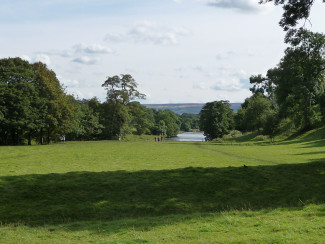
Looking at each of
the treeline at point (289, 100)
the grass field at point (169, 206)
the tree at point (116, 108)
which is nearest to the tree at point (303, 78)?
the treeline at point (289, 100)

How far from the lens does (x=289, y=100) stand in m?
60.1

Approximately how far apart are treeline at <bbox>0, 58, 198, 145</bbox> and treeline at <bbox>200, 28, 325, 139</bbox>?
115ft

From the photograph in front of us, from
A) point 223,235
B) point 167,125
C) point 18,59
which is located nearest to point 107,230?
point 223,235

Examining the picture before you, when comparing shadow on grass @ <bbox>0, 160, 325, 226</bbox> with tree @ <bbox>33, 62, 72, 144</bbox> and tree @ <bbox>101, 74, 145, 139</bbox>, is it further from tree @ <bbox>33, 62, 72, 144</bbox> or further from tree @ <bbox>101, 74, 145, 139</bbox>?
tree @ <bbox>101, 74, 145, 139</bbox>

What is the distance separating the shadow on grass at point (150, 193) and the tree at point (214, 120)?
96.6m

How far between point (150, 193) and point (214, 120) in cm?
10180

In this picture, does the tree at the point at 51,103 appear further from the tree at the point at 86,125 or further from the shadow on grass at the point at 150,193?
the shadow on grass at the point at 150,193

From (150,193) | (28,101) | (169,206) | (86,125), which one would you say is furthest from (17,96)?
(169,206)

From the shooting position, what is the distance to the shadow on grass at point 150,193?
43.9 ft

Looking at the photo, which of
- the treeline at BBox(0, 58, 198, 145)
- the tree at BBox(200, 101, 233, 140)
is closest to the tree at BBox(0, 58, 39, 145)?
the treeline at BBox(0, 58, 198, 145)

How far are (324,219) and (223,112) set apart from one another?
109 m

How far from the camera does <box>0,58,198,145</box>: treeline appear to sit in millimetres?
56500

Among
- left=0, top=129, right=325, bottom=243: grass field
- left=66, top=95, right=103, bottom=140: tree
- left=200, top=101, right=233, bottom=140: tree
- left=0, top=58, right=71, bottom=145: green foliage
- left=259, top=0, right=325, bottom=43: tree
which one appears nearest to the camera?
left=0, top=129, right=325, bottom=243: grass field

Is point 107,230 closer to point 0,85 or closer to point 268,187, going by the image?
point 268,187
